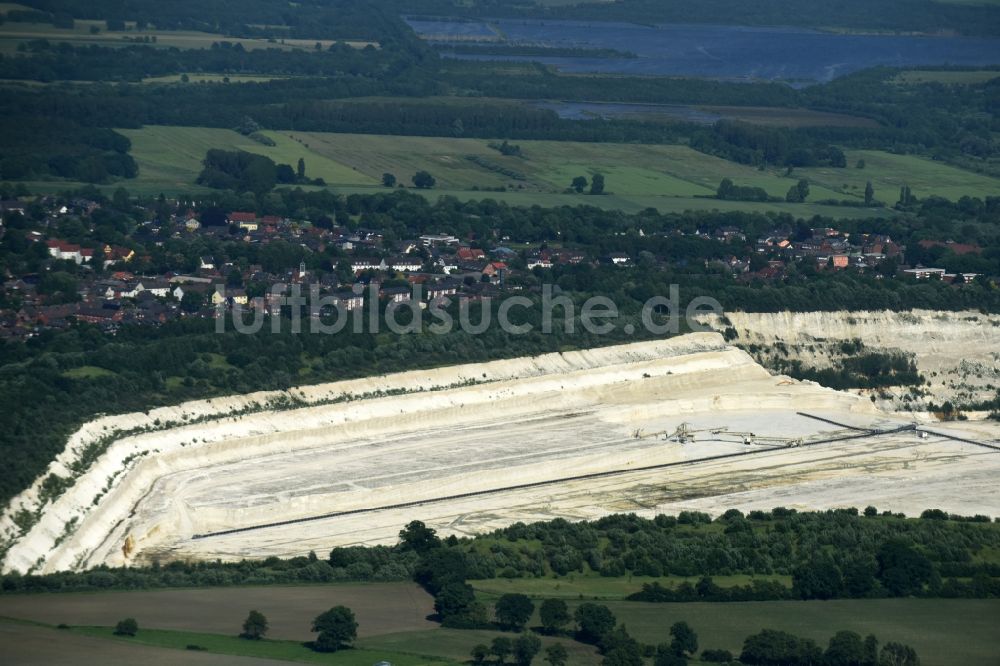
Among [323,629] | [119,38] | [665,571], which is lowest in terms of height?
[323,629]

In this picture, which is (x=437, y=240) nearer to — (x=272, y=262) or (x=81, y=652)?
(x=272, y=262)

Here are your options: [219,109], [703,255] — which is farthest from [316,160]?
[703,255]

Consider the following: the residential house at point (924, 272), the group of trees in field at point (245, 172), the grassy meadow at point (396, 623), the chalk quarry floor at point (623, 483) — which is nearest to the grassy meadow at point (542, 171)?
the group of trees in field at point (245, 172)

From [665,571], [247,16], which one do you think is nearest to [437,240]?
[665,571]

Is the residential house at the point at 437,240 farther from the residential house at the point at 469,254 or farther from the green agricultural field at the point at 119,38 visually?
the green agricultural field at the point at 119,38

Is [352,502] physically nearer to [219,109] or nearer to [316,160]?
[316,160]

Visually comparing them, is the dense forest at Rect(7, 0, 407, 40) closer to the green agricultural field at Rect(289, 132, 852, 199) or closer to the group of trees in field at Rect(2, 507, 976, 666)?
the green agricultural field at Rect(289, 132, 852, 199)

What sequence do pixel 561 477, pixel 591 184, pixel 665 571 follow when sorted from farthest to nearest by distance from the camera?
pixel 591 184 < pixel 561 477 < pixel 665 571
